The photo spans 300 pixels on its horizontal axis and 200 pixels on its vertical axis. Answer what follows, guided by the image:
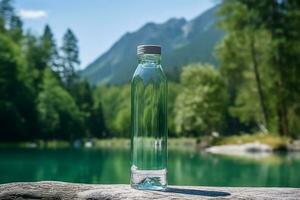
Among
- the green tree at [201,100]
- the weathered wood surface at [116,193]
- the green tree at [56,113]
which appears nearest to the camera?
the weathered wood surface at [116,193]

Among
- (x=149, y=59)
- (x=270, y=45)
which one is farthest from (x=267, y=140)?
(x=149, y=59)

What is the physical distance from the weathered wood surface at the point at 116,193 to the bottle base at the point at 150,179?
5cm

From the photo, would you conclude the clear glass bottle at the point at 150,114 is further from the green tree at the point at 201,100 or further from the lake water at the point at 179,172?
the green tree at the point at 201,100

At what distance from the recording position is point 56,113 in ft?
189

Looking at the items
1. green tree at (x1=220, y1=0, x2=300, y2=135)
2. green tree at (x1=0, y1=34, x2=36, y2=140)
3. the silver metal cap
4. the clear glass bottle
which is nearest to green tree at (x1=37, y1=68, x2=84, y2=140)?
green tree at (x1=0, y1=34, x2=36, y2=140)

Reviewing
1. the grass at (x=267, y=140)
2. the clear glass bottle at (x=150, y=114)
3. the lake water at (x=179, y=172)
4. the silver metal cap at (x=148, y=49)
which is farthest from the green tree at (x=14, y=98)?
the silver metal cap at (x=148, y=49)

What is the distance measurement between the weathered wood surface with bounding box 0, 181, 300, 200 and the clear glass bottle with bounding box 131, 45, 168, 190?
0.18 meters

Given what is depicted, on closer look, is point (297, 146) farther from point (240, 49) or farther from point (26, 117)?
point (26, 117)

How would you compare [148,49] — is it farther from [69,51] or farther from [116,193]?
[69,51]

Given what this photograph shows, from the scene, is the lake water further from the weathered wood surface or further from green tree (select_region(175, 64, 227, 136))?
green tree (select_region(175, 64, 227, 136))

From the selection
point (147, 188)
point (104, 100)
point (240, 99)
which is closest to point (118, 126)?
point (104, 100)

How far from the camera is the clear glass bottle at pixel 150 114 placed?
2.88 meters

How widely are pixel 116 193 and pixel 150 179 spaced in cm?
30

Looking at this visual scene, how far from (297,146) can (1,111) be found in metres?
24.3
